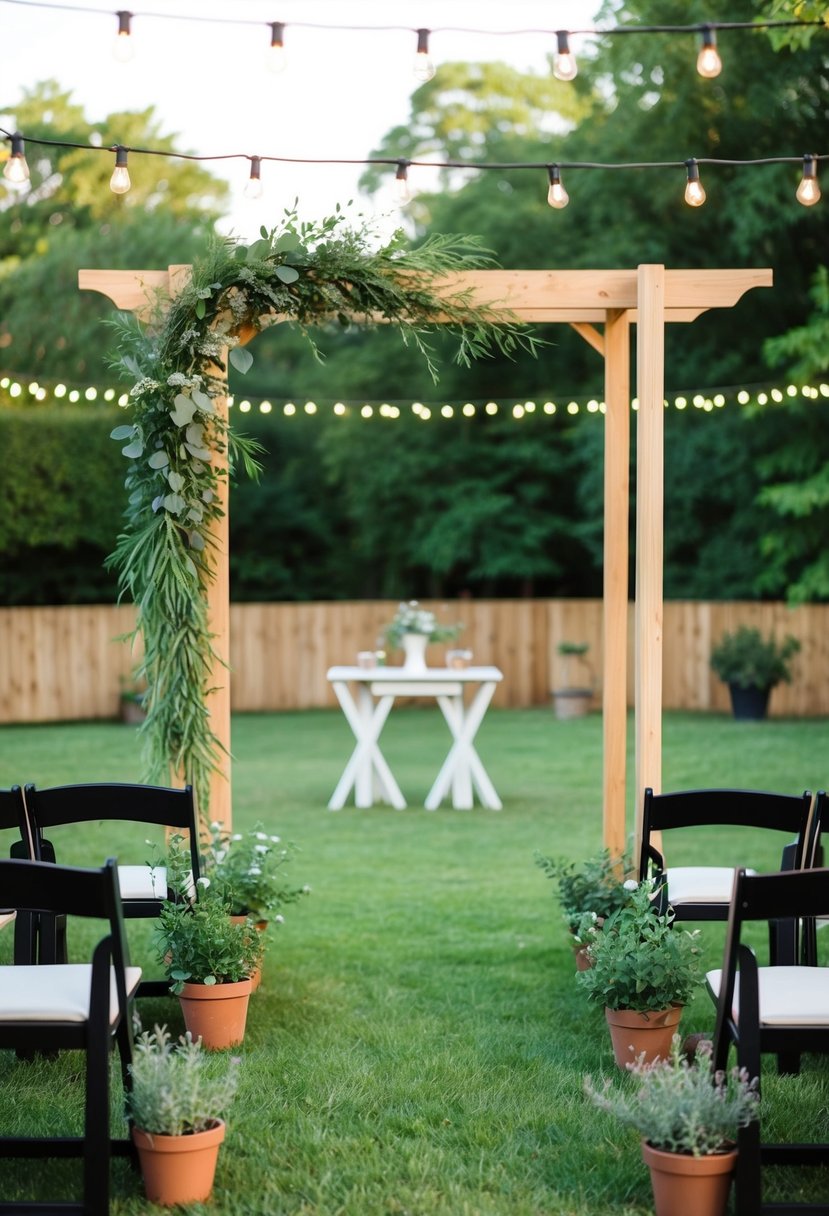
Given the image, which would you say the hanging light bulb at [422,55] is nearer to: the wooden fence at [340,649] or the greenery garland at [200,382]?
the greenery garland at [200,382]

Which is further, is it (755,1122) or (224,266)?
(224,266)

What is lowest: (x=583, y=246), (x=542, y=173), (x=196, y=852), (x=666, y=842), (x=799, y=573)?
(x=666, y=842)

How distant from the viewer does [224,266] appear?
4.53m

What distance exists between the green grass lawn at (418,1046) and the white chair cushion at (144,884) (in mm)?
346

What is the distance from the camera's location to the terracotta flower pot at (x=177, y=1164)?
9.14ft

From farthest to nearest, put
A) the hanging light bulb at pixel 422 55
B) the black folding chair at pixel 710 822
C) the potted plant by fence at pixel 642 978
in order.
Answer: the hanging light bulb at pixel 422 55, the black folding chair at pixel 710 822, the potted plant by fence at pixel 642 978

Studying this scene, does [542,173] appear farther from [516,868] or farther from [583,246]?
[516,868]

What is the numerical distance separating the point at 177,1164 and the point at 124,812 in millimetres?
1211

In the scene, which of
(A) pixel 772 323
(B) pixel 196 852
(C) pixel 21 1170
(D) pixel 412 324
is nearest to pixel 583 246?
(A) pixel 772 323

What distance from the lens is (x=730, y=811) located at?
3859mm

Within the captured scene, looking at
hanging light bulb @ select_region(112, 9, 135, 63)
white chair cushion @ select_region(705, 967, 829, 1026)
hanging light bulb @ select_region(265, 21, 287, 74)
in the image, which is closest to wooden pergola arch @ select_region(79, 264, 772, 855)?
hanging light bulb @ select_region(112, 9, 135, 63)

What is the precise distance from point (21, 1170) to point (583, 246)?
49.8 ft

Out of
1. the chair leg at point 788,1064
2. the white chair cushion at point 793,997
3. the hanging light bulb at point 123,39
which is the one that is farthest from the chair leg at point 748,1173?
the hanging light bulb at point 123,39

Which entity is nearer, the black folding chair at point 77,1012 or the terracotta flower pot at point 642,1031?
the black folding chair at point 77,1012
